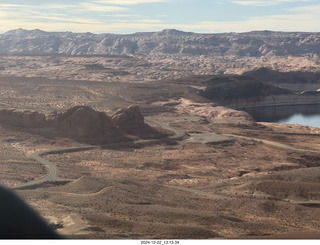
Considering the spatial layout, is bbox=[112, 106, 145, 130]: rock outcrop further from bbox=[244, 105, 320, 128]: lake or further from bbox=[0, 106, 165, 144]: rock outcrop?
bbox=[244, 105, 320, 128]: lake

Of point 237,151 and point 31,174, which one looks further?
point 237,151

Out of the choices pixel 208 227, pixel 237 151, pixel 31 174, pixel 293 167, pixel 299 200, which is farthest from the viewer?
pixel 237 151

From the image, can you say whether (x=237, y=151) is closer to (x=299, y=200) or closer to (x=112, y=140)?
(x=112, y=140)

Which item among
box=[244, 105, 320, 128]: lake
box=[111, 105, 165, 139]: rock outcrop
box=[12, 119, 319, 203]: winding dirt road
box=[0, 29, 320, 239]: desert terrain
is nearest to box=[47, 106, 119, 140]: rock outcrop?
box=[0, 29, 320, 239]: desert terrain

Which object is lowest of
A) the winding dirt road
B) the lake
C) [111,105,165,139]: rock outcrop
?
the lake

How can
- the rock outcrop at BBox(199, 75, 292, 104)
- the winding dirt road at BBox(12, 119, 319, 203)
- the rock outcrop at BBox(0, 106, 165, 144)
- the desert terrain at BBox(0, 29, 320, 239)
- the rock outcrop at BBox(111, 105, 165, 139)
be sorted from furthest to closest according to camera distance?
1. the rock outcrop at BBox(199, 75, 292, 104)
2. the rock outcrop at BBox(111, 105, 165, 139)
3. the rock outcrop at BBox(0, 106, 165, 144)
4. the winding dirt road at BBox(12, 119, 319, 203)
5. the desert terrain at BBox(0, 29, 320, 239)

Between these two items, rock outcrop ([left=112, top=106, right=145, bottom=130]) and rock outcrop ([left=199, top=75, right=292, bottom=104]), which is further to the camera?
rock outcrop ([left=199, top=75, right=292, bottom=104])

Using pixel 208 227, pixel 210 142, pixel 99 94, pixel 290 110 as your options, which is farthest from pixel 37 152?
pixel 290 110

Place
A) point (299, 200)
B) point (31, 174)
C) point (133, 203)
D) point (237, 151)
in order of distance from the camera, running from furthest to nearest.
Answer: point (237, 151)
point (31, 174)
point (299, 200)
point (133, 203)
